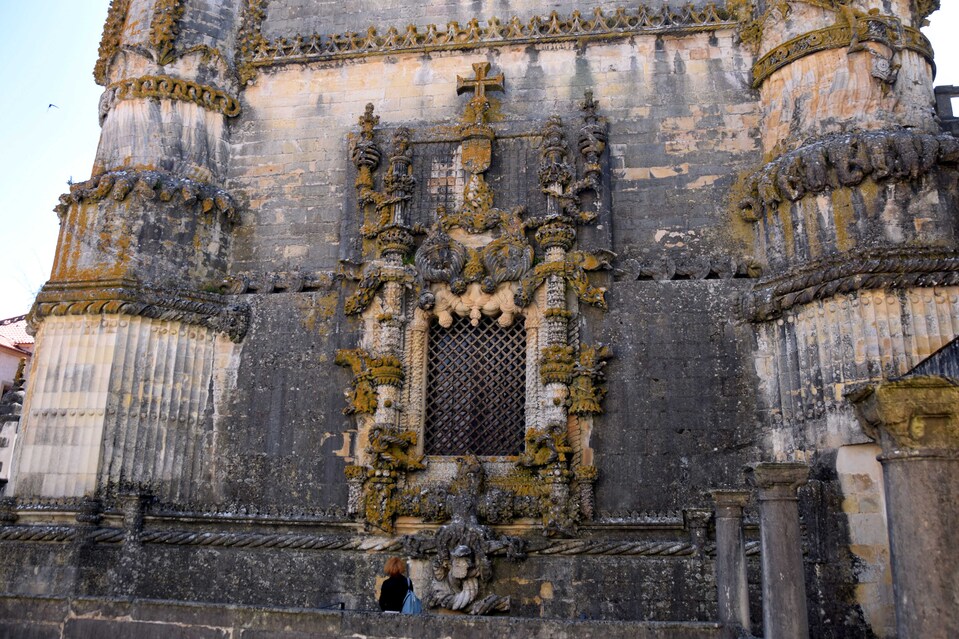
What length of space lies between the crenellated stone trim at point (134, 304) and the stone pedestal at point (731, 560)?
26.3ft

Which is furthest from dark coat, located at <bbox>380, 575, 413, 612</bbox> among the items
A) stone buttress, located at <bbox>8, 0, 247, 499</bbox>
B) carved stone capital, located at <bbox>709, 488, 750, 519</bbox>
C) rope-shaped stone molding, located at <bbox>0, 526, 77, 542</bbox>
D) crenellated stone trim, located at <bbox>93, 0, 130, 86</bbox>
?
crenellated stone trim, located at <bbox>93, 0, 130, 86</bbox>

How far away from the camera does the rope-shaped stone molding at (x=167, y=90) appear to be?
13.7 metres

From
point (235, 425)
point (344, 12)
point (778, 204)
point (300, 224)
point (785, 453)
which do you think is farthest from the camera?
point (344, 12)

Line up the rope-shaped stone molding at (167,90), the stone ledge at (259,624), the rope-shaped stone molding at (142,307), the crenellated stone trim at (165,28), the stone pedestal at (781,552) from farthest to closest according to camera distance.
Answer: the crenellated stone trim at (165,28)
the rope-shaped stone molding at (167,90)
the rope-shaped stone molding at (142,307)
the stone ledge at (259,624)
the stone pedestal at (781,552)

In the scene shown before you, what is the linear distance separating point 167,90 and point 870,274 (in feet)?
36.2

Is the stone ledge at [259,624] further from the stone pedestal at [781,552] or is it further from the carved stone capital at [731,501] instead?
the carved stone capital at [731,501]

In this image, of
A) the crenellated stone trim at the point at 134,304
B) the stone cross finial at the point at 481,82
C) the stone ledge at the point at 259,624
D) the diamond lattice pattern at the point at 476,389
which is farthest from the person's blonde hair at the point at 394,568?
the stone cross finial at the point at 481,82

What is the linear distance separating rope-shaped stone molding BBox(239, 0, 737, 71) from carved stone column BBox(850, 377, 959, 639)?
9652 millimetres

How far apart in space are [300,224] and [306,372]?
2560 mm

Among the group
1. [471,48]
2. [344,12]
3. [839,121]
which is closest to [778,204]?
[839,121]

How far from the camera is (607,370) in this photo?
12.0 m

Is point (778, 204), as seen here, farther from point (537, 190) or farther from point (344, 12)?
point (344, 12)

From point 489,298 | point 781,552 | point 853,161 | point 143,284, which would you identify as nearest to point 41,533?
point 143,284

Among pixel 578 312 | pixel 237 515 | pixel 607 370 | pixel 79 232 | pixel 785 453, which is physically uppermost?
pixel 79 232
